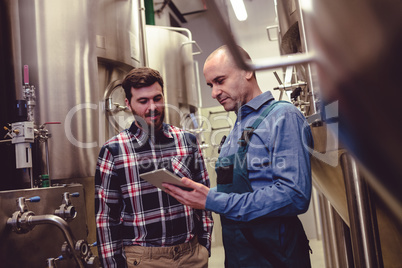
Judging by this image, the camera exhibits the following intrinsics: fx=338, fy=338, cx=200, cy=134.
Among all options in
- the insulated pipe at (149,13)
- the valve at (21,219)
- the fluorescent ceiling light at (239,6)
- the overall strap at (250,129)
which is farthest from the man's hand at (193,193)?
the insulated pipe at (149,13)

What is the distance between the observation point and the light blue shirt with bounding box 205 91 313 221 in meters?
0.93

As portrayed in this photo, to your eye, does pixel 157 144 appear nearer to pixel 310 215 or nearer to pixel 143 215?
pixel 143 215

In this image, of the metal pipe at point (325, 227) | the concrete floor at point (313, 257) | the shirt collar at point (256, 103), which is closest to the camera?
the shirt collar at point (256, 103)

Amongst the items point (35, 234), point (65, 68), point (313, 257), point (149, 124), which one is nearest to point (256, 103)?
point (149, 124)

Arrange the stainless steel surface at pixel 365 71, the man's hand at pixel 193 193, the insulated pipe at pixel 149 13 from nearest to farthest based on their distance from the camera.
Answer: the stainless steel surface at pixel 365 71
the man's hand at pixel 193 193
the insulated pipe at pixel 149 13

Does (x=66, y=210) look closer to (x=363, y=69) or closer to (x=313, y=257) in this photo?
(x=363, y=69)

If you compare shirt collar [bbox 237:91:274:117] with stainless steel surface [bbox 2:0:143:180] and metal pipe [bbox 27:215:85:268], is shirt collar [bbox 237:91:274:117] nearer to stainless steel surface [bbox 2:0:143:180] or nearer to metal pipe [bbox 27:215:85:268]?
metal pipe [bbox 27:215:85:268]

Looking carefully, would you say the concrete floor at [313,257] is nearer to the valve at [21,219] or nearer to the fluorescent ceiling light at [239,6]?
the fluorescent ceiling light at [239,6]

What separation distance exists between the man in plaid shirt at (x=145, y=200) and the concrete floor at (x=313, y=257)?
87.9 inches

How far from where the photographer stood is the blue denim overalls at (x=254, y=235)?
3.18ft

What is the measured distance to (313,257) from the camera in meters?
3.55

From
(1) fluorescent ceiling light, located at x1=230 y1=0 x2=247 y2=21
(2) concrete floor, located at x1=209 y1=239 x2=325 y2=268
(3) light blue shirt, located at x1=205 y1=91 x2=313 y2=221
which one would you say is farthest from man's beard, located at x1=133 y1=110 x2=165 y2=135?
(2) concrete floor, located at x1=209 y1=239 x2=325 y2=268

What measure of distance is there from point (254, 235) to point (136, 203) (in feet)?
1.74

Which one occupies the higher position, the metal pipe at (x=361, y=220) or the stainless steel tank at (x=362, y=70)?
the stainless steel tank at (x=362, y=70)
